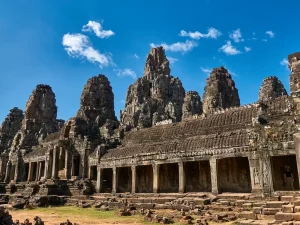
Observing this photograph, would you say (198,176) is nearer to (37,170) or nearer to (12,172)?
(37,170)

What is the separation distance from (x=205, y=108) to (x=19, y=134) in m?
36.3

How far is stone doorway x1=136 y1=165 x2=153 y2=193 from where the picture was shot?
26.8m

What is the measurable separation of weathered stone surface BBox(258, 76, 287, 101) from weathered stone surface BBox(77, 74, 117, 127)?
3101 centimetres

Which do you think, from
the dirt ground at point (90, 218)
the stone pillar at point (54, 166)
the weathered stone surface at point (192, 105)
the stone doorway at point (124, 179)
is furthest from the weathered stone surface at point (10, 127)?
the dirt ground at point (90, 218)

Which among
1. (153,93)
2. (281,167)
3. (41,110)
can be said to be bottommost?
(281,167)

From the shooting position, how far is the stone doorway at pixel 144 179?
88.0ft

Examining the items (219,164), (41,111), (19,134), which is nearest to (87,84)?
(41,111)

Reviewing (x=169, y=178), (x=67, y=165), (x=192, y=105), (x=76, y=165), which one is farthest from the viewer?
(x=192, y=105)

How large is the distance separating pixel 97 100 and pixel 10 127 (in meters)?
22.0

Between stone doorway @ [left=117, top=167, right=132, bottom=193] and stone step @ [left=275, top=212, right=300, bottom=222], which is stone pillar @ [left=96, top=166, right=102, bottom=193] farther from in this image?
stone step @ [left=275, top=212, right=300, bottom=222]

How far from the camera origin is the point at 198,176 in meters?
23.5

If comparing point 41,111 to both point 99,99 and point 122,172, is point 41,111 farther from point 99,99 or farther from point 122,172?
point 122,172

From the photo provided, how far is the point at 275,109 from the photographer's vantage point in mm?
21344

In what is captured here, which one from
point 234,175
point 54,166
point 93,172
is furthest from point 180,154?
point 54,166
